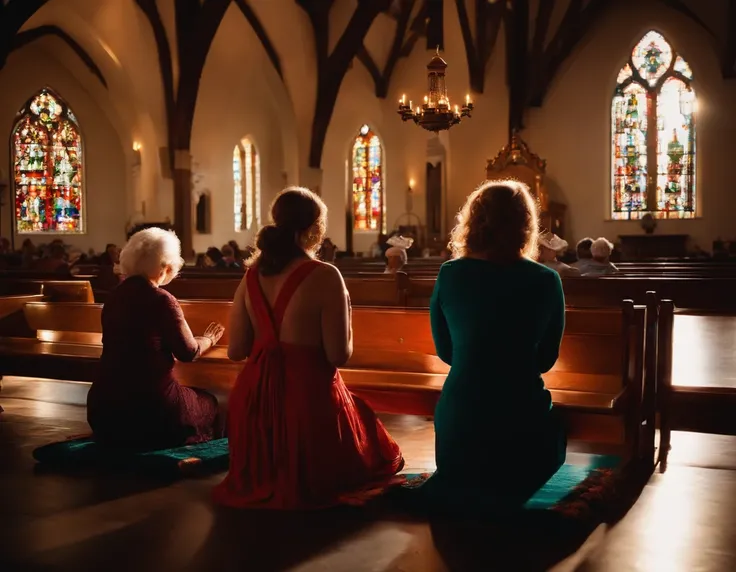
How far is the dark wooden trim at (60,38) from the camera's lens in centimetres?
1856

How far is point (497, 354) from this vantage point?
9.50ft

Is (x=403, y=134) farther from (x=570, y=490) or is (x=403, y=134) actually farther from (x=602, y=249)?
(x=570, y=490)

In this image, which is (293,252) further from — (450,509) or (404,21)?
(404,21)

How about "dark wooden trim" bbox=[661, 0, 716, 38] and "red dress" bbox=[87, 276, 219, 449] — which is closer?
"red dress" bbox=[87, 276, 219, 449]

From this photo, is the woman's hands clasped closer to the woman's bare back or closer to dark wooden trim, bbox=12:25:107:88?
the woman's bare back

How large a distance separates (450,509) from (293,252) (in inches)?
41.9

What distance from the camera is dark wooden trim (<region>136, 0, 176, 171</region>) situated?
613 inches

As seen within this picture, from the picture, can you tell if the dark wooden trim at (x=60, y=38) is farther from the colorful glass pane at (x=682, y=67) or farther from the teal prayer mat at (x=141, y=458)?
the teal prayer mat at (x=141, y=458)

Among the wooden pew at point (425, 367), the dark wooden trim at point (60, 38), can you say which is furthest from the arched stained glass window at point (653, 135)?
the wooden pew at point (425, 367)

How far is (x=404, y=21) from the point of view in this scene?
19422mm

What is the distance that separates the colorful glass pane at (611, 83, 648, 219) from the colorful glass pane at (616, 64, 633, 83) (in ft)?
0.71

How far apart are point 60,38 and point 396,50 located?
308 inches

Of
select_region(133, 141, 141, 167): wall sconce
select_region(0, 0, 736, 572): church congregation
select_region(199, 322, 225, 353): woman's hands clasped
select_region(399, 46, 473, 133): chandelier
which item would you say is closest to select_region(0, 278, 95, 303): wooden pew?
select_region(0, 0, 736, 572): church congregation

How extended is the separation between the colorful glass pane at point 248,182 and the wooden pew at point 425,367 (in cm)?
1659
